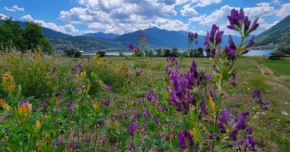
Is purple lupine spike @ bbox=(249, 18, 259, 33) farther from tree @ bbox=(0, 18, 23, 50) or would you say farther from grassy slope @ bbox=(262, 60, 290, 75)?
tree @ bbox=(0, 18, 23, 50)

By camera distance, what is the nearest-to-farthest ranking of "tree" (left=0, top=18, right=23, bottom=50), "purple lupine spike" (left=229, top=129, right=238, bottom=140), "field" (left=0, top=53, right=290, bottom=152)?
1. "purple lupine spike" (left=229, top=129, right=238, bottom=140)
2. "field" (left=0, top=53, right=290, bottom=152)
3. "tree" (left=0, top=18, right=23, bottom=50)

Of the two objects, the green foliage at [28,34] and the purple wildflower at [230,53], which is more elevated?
the green foliage at [28,34]

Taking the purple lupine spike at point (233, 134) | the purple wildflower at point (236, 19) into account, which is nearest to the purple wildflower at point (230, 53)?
the purple wildflower at point (236, 19)

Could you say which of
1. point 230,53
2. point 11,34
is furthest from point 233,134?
point 11,34

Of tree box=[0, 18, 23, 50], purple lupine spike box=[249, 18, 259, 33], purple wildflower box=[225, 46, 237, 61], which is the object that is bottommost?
purple wildflower box=[225, 46, 237, 61]

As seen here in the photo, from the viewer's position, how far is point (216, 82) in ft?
3.24

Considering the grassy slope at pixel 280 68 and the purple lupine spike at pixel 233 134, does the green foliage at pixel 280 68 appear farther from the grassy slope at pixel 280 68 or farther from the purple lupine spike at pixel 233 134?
the purple lupine spike at pixel 233 134

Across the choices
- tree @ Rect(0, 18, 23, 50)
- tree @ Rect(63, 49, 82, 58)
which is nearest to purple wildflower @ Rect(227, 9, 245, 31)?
tree @ Rect(63, 49, 82, 58)

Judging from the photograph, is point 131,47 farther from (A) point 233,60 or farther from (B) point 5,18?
(B) point 5,18

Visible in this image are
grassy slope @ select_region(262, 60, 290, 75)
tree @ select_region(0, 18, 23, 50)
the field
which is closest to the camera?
the field

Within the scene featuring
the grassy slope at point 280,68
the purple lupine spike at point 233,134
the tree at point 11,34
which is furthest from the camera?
the tree at point 11,34

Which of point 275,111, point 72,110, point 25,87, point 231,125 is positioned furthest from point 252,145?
point 25,87

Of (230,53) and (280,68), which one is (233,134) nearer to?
(230,53)

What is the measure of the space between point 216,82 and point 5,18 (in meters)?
49.8
